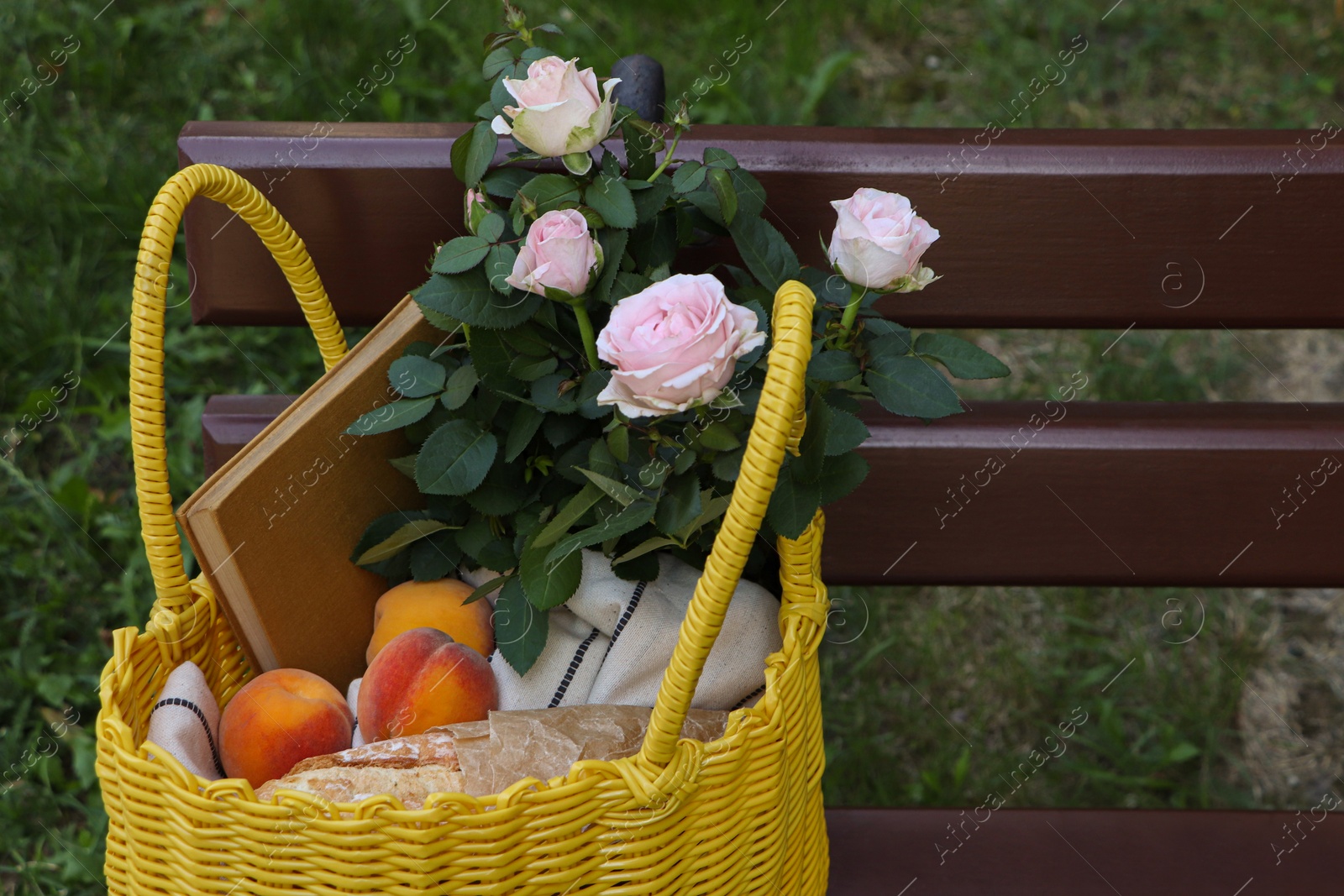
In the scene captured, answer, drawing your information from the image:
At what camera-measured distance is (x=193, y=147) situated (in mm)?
1092

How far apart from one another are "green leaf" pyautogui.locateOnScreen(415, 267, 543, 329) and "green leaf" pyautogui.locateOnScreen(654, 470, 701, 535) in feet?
0.56

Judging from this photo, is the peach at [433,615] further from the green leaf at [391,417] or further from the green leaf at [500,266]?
the green leaf at [500,266]

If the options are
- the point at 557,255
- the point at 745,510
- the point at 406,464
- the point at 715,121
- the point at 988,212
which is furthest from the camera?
the point at 715,121

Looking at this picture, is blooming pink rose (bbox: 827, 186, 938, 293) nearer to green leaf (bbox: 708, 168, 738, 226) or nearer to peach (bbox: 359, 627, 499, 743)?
green leaf (bbox: 708, 168, 738, 226)

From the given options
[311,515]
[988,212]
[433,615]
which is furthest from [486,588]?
[988,212]

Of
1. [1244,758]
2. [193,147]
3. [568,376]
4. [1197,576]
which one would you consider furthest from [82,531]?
[1244,758]

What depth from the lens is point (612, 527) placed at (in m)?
0.82

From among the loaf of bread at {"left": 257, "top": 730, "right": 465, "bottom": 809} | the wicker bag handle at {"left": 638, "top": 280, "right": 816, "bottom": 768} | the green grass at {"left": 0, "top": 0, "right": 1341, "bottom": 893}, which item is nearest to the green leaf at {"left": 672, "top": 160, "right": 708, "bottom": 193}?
the wicker bag handle at {"left": 638, "top": 280, "right": 816, "bottom": 768}

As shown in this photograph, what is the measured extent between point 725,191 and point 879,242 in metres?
0.14

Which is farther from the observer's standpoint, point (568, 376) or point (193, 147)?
point (193, 147)

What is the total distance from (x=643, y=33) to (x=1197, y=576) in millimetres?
1374

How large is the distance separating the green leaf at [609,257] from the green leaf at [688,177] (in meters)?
0.06

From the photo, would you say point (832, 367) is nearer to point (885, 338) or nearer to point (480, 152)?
point (885, 338)

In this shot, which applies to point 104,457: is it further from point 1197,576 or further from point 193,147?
point 1197,576
